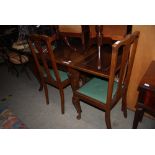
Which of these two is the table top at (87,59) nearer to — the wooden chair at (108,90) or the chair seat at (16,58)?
the wooden chair at (108,90)

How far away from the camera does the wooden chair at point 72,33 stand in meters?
1.88

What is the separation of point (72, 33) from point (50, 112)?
1115mm

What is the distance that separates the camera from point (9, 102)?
7.27 ft

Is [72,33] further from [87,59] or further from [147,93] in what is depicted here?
[147,93]

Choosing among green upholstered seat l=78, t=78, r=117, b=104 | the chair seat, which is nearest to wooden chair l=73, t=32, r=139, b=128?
green upholstered seat l=78, t=78, r=117, b=104

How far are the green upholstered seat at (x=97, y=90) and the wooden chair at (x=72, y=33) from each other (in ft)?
1.54

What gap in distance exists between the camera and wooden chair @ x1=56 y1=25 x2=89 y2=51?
188 cm

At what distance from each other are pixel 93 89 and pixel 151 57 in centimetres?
61

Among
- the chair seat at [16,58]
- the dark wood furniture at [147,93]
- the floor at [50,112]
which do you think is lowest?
the floor at [50,112]

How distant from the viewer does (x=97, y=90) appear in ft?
4.86

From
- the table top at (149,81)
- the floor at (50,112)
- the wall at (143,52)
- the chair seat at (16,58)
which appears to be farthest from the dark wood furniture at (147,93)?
the chair seat at (16,58)

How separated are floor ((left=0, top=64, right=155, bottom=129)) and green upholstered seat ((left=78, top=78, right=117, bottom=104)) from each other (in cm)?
45
